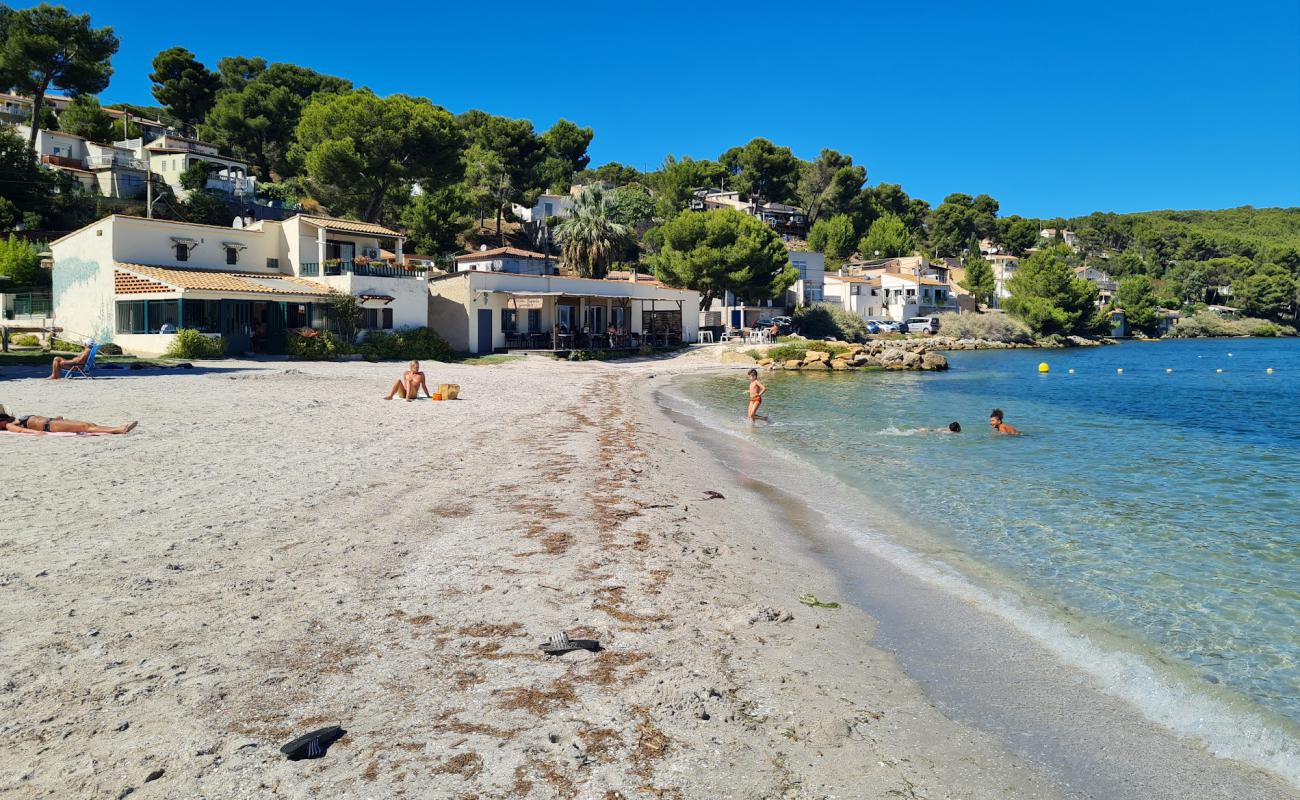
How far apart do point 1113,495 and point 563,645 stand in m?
11.0

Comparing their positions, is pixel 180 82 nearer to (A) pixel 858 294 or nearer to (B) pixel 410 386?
(A) pixel 858 294

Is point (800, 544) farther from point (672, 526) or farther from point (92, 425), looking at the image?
point (92, 425)

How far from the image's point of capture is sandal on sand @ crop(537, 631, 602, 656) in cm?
541

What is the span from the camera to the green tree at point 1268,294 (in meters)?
112

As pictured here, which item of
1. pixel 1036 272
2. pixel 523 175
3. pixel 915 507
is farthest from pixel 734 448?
pixel 1036 272

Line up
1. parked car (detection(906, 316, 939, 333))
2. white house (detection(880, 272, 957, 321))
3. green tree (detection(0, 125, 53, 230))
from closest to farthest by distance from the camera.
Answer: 1. green tree (detection(0, 125, 53, 230))
2. parked car (detection(906, 316, 939, 333))
3. white house (detection(880, 272, 957, 321))

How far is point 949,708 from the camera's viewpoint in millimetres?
5270

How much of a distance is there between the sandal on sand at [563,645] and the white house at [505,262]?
1677 inches

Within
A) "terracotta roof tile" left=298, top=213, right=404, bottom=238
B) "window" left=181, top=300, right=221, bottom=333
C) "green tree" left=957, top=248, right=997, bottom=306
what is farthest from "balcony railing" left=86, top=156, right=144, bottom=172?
"green tree" left=957, top=248, right=997, bottom=306

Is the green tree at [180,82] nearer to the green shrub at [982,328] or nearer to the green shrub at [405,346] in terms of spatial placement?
the green shrub at [405,346]

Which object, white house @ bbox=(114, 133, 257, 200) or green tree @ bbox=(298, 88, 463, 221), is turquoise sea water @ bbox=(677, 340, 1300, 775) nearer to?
green tree @ bbox=(298, 88, 463, 221)

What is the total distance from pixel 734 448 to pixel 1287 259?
14171 cm

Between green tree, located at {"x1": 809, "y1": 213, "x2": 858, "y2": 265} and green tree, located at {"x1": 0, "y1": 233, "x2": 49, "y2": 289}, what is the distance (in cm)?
7746

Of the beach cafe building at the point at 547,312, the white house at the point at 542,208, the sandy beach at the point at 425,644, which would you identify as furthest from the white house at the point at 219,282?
the white house at the point at 542,208
